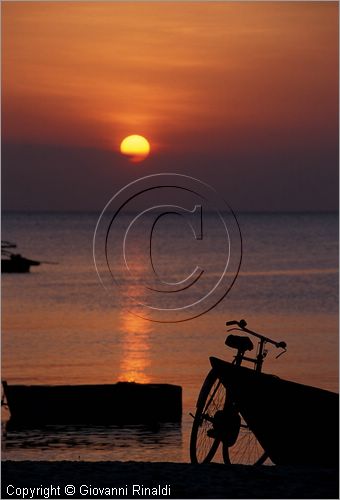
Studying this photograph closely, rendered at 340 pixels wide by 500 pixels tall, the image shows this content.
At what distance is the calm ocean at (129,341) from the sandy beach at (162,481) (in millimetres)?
18285

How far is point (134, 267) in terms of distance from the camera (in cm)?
12962

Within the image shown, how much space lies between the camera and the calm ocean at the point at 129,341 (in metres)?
31.2

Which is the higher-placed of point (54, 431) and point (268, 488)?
point (268, 488)

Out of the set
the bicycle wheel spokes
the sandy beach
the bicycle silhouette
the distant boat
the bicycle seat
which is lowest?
the bicycle wheel spokes

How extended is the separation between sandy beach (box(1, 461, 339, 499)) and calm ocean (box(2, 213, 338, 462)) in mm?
18285

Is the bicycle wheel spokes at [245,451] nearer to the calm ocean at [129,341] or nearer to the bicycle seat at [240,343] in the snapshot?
the calm ocean at [129,341]

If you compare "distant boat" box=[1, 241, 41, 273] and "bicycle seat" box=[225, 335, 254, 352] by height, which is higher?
"distant boat" box=[1, 241, 41, 273]

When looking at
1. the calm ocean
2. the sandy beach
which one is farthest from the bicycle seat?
the calm ocean

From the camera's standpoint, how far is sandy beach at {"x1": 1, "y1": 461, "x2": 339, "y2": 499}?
9.55 metres

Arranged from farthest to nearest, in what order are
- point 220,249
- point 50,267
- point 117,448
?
1. point 220,249
2. point 50,267
3. point 117,448

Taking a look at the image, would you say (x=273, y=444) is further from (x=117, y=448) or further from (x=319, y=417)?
(x=117, y=448)

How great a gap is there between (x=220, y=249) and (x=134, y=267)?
1470 inches

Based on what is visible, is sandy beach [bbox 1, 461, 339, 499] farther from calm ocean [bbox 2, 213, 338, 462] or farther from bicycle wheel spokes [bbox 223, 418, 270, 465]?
calm ocean [bbox 2, 213, 338, 462]

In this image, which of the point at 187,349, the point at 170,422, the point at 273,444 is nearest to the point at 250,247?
the point at 187,349
